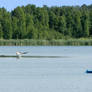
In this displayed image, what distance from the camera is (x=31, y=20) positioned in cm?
8806

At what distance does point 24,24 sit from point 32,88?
6683cm

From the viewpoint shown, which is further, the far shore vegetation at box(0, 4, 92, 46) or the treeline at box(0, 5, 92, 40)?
the treeline at box(0, 5, 92, 40)

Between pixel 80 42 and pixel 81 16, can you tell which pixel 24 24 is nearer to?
pixel 81 16

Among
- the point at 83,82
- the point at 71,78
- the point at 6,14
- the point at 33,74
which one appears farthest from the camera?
the point at 6,14

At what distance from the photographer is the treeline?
83125mm

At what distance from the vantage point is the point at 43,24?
91812 millimetres

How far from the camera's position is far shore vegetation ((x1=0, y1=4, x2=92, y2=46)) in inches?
3248

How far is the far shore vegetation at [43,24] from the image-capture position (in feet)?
271

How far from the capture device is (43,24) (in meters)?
91.8

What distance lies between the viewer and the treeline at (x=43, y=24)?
8312 cm

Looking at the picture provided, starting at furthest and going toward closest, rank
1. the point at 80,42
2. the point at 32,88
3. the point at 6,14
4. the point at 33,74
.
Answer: the point at 6,14
the point at 80,42
the point at 33,74
the point at 32,88

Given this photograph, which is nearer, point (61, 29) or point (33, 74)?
point (33, 74)

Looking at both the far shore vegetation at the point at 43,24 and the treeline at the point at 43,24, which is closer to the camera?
the far shore vegetation at the point at 43,24

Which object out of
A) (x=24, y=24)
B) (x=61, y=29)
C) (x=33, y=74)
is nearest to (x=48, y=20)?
(x=61, y=29)
